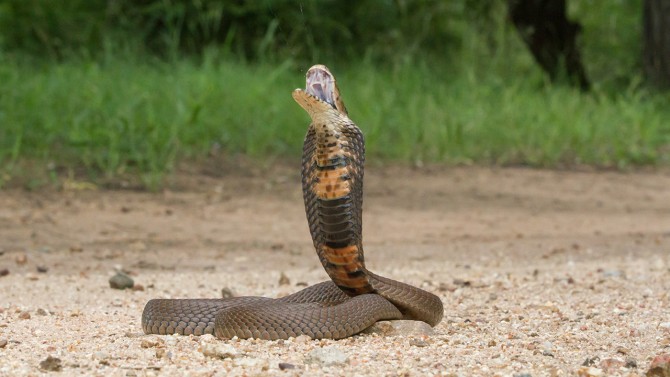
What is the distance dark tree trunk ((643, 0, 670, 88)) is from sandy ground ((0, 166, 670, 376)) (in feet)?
9.66

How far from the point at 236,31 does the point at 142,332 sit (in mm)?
8456

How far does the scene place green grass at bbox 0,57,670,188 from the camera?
353 inches

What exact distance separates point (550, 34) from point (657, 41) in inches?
48.7

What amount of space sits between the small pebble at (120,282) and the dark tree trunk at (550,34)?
26.2 feet

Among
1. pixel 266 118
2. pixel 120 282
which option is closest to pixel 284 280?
pixel 120 282

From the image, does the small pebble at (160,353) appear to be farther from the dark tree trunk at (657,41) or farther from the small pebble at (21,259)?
the dark tree trunk at (657,41)

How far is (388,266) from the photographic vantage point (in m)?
7.12

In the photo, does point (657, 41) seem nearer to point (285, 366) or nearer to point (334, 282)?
point (334, 282)

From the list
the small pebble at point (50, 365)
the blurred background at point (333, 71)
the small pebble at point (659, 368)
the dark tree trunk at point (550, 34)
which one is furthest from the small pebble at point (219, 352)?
the dark tree trunk at point (550, 34)

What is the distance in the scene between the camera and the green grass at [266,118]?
29.4 ft

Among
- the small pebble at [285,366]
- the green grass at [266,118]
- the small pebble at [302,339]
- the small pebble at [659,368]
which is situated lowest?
the small pebble at [302,339]

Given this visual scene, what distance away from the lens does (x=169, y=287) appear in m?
6.14

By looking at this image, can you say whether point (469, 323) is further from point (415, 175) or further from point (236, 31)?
point (236, 31)


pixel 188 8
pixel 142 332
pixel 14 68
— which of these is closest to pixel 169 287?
pixel 142 332
